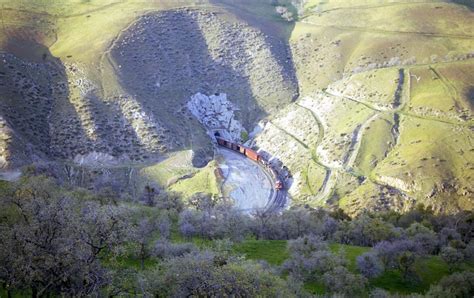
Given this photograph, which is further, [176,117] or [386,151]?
[176,117]

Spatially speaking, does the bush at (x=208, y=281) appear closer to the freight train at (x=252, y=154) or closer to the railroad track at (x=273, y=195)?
the railroad track at (x=273, y=195)

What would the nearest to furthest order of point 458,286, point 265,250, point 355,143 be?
point 458,286 → point 265,250 → point 355,143

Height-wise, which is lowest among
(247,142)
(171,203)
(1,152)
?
(247,142)

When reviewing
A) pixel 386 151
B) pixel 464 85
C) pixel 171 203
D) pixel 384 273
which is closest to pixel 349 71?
pixel 464 85

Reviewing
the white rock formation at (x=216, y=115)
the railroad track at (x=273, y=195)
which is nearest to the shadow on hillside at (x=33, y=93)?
the white rock formation at (x=216, y=115)

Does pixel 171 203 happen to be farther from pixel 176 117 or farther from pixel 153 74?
pixel 153 74

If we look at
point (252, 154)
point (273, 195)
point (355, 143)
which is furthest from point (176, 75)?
point (355, 143)

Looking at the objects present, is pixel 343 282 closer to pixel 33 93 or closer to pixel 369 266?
pixel 369 266
